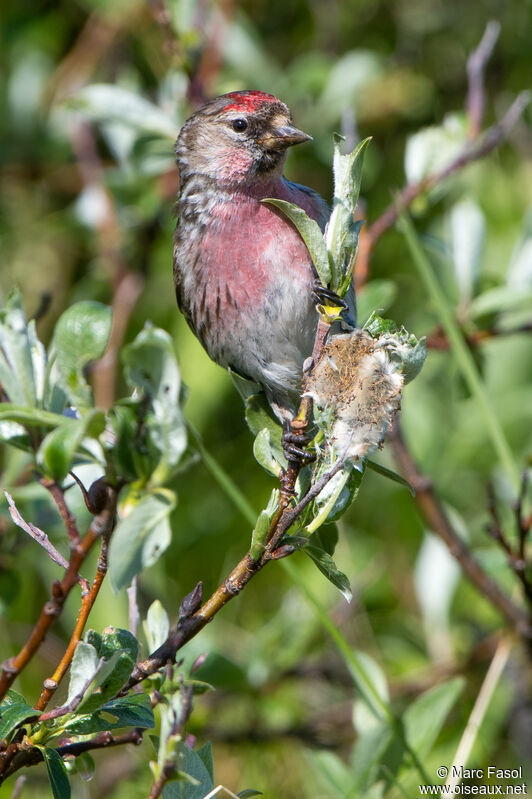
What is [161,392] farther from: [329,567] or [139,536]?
[329,567]

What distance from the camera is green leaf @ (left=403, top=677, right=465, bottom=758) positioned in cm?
223

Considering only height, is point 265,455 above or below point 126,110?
below

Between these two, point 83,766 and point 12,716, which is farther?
point 83,766

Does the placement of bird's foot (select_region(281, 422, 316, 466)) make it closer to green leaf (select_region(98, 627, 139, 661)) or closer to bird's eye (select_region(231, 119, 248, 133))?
green leaf (select_region(98, 627, 139, 661))

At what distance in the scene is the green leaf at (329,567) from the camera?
141cm

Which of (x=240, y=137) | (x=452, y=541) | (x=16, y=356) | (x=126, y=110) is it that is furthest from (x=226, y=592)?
(x=126, y=110)

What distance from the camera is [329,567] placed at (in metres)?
1.41

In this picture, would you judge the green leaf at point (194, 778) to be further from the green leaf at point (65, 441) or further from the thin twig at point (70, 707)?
the green leaf at point (65, 441)

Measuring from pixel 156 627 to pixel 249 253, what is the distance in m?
1.04

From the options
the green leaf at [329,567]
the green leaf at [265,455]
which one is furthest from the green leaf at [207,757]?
the green leaf at [265,455]

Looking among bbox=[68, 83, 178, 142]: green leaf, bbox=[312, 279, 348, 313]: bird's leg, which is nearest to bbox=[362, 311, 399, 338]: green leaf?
bbox=[312, 279, 348, 313]: bird's leg

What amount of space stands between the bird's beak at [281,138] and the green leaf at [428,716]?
1.38 meters

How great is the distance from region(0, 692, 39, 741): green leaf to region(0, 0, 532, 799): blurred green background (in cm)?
109

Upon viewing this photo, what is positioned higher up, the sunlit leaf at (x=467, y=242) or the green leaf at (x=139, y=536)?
the sunlit leaf at (x=467, y=242)
